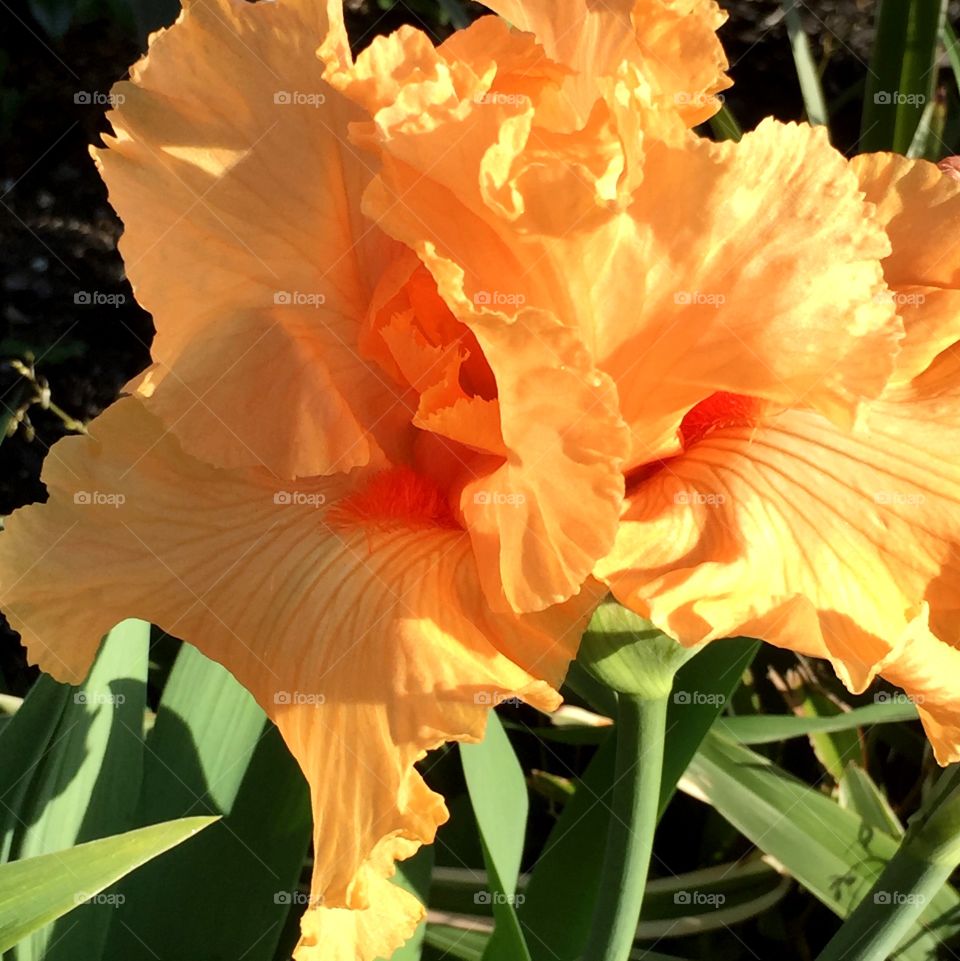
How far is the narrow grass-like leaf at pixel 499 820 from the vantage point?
103 cm

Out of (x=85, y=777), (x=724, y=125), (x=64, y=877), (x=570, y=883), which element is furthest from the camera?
(x=724, y=125)

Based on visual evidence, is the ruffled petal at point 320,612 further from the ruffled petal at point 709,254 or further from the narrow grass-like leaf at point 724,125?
the narrow grass-like leaf at point 724,125

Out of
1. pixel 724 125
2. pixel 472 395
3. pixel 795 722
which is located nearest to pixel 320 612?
pixel 472 395

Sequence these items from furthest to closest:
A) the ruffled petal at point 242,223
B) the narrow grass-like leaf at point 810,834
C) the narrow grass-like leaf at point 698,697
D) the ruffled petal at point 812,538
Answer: the narrow grass-like leaf at point 810,834 < the narrow grass-like leaf at point 698,697 < the ruffled petal at point 242,223 < the ruffled petal at point 812,538

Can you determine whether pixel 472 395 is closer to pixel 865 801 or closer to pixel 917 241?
pixel 917 241

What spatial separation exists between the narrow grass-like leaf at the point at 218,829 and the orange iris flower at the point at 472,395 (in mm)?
321

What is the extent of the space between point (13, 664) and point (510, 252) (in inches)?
63.0

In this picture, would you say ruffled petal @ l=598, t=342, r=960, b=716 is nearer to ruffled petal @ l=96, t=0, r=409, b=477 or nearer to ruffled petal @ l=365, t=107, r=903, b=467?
ruffled petal @ l=365, t=107, r=903, b=467

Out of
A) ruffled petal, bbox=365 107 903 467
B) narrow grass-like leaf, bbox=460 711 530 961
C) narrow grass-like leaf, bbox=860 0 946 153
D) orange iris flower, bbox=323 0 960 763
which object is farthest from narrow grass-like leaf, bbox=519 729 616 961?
narrow grass-like leaf, bbox=860 0 946 153

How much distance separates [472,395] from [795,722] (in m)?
0.74

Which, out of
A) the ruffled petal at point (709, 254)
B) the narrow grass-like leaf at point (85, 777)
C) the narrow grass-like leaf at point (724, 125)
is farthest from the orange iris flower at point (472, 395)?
the narrow grass-like leaf at point (724, 125)

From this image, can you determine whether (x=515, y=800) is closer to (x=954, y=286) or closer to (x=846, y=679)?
(x=846, y=679)

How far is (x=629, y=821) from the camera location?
90cm

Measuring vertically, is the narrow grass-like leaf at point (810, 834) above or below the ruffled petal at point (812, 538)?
below
